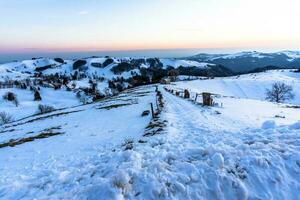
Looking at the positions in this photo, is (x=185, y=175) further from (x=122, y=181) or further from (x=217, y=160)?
(x=122, y=181)

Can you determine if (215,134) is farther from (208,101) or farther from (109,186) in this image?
(208,101)

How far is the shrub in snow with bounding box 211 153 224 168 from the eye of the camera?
1091 cm

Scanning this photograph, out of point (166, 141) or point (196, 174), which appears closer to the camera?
point (196, 174)

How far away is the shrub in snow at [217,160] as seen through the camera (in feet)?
35.8

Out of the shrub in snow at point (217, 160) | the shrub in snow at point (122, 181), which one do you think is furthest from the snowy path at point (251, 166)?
the shrub in snow at point (122, 181)

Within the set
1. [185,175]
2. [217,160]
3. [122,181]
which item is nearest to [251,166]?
[217,160]

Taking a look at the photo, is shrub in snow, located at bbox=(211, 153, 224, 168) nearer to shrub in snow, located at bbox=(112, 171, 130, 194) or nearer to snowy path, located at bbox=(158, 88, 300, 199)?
snowy path, located at bbox=(158, 88, 300, 199)

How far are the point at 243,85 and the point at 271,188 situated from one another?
145 metres

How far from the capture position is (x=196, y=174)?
10.5 meters

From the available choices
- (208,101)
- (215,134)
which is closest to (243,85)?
(208,101)

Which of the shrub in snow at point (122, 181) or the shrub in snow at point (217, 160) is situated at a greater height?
the shrub in snow at point (217, 160)

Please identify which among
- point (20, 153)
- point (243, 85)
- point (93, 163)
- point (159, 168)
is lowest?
point (243, 85)

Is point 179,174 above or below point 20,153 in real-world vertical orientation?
above

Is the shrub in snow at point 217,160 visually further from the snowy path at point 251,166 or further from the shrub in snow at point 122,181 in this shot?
the shrub in snow at point 122,181
